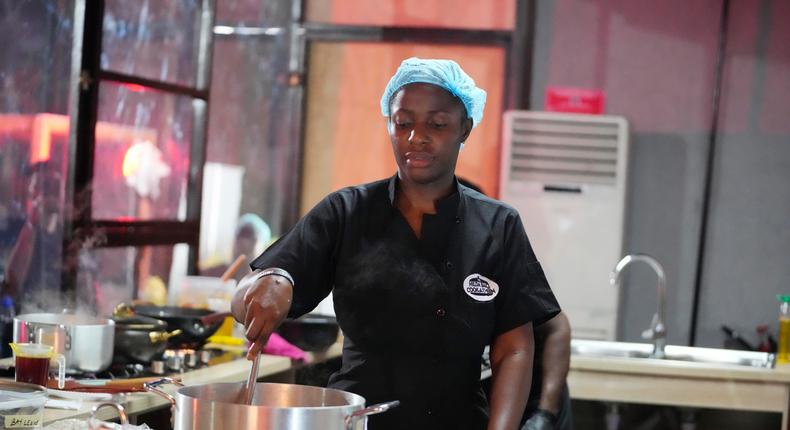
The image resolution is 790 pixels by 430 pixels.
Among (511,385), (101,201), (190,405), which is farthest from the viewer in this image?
(101,201)

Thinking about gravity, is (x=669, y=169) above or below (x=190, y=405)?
above

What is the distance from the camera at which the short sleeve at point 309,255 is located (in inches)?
83.9

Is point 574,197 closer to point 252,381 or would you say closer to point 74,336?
point 74,336

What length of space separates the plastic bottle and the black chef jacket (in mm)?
1457

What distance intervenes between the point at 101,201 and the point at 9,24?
734mm

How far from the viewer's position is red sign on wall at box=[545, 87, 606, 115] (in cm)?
566

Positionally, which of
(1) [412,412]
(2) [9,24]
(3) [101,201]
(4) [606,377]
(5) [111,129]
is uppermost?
(2) [9,24]

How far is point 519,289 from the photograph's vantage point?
2.26 metres

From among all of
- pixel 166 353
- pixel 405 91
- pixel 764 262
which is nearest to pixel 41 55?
pixel 166 353

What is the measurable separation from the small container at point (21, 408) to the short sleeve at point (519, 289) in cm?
92

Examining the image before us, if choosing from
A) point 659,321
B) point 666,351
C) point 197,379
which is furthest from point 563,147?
point 197,379

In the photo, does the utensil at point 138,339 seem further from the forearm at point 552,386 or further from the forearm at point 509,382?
the forearm at point 509,382

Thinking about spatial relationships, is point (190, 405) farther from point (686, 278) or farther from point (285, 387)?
point (686, 278)

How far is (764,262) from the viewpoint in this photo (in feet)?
18.4
